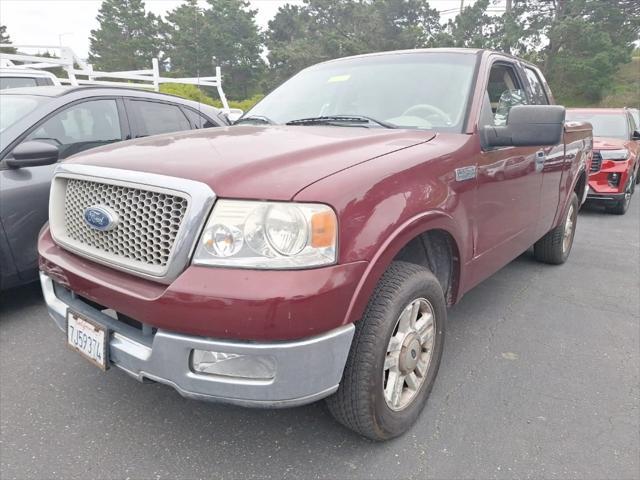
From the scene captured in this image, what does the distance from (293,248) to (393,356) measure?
77 centimetres

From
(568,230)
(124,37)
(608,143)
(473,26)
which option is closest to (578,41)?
(473,26)

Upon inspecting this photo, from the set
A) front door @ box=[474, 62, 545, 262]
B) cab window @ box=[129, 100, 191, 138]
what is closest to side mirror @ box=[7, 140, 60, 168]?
cab window @ box=[129, 100, 191, 138]

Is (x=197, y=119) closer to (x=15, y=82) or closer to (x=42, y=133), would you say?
(x=42, y=133)

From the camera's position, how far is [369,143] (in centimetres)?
222

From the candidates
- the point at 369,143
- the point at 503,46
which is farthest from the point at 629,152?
the point at 503,46

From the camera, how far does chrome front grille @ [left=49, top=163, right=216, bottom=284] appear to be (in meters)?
1.68

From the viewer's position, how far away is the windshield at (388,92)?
2729 mm

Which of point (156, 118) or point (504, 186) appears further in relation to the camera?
point (156, 118)

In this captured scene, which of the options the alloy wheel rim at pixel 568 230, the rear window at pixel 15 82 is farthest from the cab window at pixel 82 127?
the alloy wheel rim at pixel 568 230

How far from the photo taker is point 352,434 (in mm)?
2248

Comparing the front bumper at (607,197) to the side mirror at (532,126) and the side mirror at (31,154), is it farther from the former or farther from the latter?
the side mirror at (31,154)

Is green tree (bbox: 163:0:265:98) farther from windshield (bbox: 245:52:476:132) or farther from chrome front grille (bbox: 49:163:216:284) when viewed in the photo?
chrome front grille (bbox: 49:163:216:284)

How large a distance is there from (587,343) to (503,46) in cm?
3431

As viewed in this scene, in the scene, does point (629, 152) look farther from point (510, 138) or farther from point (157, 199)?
point (157, 199)
